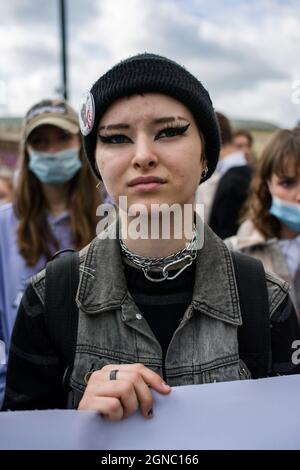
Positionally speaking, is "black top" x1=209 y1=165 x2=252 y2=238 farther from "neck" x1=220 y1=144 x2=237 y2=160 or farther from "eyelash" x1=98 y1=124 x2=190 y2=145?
"eyelash" x1=98 y1=124 x2=190 y2=145

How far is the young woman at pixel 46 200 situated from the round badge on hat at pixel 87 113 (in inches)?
40.3

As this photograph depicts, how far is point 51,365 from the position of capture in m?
1.39

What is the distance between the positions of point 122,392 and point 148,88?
713 mm

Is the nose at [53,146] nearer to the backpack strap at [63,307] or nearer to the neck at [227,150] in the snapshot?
the backpack strap at [63,307]

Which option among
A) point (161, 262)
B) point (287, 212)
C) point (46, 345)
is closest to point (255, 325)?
point (161, 262)

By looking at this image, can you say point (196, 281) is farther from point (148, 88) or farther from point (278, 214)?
point (278, 214)

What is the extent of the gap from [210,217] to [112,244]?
245 centimetres

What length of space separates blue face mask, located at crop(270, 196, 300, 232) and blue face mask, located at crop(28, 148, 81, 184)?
0.96m

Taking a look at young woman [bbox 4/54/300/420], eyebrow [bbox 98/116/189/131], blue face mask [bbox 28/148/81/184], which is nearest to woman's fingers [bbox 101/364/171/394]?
young woman [bbox 4/54/300/420]

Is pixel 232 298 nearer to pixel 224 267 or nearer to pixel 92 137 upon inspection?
pixel 224 267

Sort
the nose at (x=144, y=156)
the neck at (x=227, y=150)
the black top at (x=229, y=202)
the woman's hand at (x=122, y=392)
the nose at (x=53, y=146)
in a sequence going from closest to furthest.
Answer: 1. the woman's hand at (x=122, y=392)
2. the nose at (x=144, y=156)
3. the nose at (x=53, y=146)
4. the black top at (x=229, y=202)
5. the neck at (x=227, y=150)

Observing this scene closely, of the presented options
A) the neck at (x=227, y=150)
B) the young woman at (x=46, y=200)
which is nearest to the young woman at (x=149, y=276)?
the young woman at (x=46, y=200)

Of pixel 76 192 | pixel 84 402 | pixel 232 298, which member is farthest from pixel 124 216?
pixel 76 192

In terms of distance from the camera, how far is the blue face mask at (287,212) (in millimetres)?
2475
